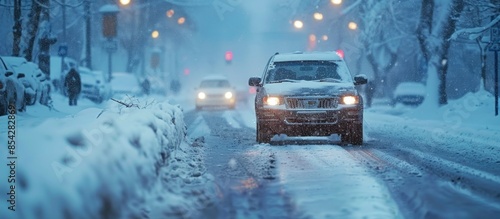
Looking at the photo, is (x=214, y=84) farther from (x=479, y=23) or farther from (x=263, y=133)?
(x=263, y=133)

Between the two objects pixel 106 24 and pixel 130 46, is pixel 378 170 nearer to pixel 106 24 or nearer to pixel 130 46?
pixel 106 24

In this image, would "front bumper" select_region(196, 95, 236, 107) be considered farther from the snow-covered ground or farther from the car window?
the snow-covered ground

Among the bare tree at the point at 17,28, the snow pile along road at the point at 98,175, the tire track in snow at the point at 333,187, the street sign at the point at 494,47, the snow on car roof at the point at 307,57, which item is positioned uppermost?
the bare tree at the point at 17,28

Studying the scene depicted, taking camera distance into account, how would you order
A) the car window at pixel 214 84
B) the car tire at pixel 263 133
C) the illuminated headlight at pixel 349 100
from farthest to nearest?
the car window at pixel 214 84 → the car tire at pixel 263 133 → the illuminated headlight at pixel 349 100

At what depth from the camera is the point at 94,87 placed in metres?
36.5

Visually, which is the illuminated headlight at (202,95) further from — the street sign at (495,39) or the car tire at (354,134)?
the car tire at (354,134)

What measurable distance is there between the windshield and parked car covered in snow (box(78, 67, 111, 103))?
23.0 meters

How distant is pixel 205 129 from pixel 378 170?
400 inches

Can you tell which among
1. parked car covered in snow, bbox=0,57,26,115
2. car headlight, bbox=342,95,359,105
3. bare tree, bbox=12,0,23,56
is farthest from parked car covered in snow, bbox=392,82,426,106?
car headlight, bbox=342,95,359,105

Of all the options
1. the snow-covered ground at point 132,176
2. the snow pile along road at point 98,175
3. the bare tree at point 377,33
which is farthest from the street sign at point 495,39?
the bare tree at point 377,33

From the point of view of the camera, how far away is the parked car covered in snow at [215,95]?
34375mm

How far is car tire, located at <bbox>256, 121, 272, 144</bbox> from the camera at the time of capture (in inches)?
520

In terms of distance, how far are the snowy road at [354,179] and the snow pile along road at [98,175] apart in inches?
22.8

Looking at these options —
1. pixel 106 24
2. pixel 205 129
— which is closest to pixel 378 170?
pixel 205 129
